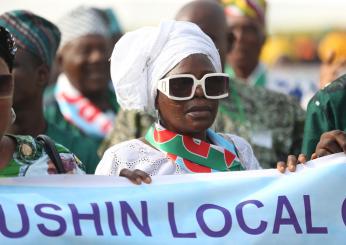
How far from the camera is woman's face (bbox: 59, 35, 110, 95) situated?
9234 mm

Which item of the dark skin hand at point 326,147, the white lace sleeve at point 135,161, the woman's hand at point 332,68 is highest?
A: the dark skin hand at point 326,147

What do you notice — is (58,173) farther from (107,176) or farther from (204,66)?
(204,66)

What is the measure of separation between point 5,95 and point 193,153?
3.07 ft

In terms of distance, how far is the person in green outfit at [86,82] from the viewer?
9.24m

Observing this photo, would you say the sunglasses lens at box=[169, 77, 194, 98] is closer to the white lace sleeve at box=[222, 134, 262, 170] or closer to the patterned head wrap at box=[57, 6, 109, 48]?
the white lace sleeve at box=[222, 134, 262, 170]

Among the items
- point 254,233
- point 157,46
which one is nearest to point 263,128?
point 157,46

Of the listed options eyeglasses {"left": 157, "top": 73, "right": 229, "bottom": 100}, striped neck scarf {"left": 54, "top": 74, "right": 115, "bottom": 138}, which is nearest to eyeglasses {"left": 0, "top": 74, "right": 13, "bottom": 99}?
eyeglasses {"left": 157, "top": 73, "right": 229, "bottom": 100}

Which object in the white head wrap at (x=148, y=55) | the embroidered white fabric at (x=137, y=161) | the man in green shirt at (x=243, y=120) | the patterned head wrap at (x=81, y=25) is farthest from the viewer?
the patterned head wrap at (x=81, y=25)

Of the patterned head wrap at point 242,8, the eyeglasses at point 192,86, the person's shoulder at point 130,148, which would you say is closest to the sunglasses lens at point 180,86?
the eyeglasses at point 192,86

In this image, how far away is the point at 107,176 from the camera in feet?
16.0

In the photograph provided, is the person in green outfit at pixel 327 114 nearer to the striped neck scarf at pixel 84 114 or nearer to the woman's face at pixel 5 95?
the woman's face at pixel 5 95

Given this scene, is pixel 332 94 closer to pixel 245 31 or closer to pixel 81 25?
pixel 245 31

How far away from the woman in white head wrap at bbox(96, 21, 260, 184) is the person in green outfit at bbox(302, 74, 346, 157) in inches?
10.9

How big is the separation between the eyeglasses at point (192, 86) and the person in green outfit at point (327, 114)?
0.47 m
